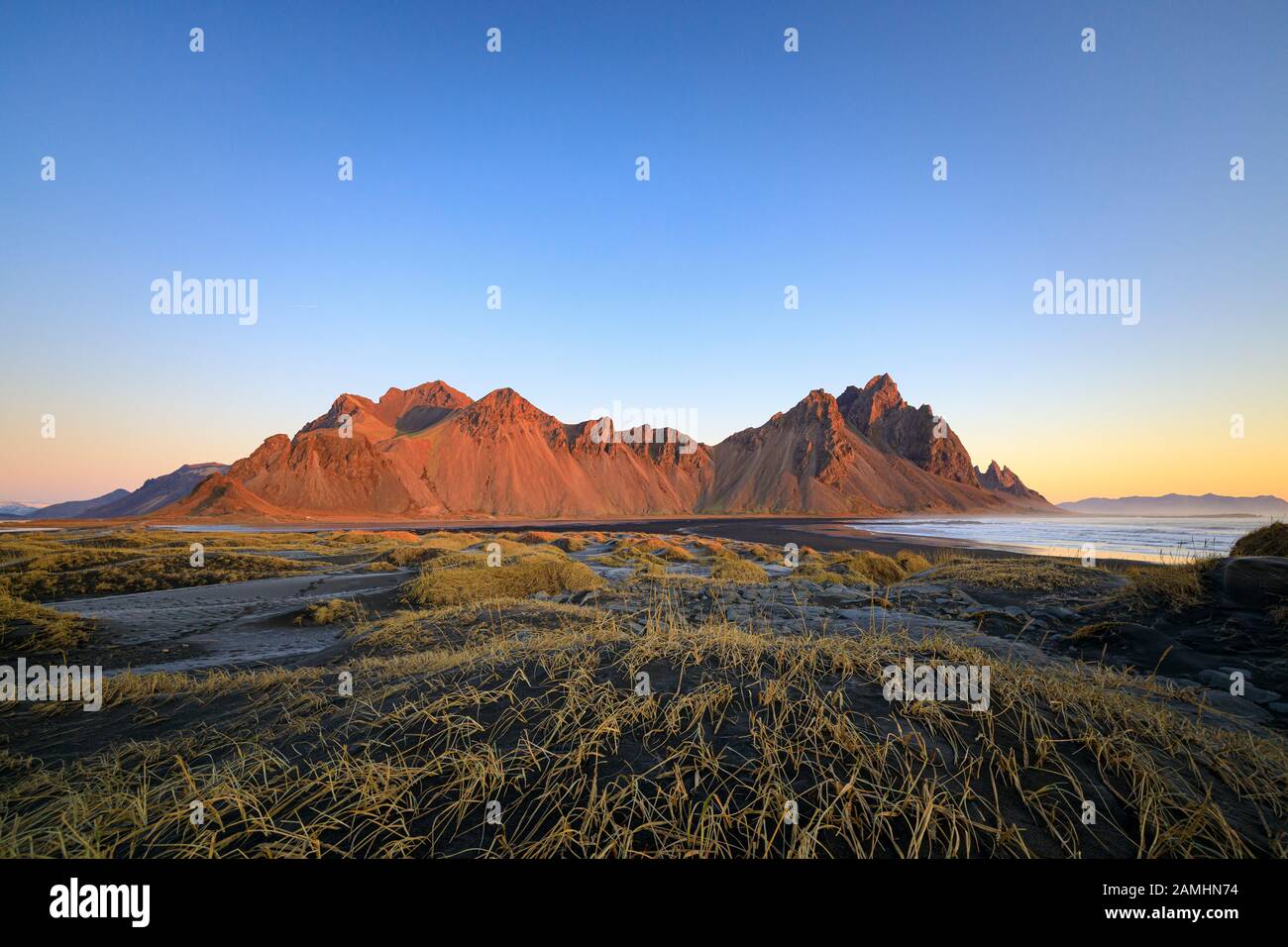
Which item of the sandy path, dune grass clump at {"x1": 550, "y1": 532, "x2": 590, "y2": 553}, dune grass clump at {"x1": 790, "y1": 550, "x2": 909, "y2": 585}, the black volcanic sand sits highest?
the sandy path

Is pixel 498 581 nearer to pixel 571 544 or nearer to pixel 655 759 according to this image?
pixel 655 759

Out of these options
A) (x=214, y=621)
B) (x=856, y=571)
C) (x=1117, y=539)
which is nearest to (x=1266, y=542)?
(x=856, y=571)

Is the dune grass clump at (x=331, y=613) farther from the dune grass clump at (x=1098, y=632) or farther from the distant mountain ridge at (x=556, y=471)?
the distant mountain ridge at (x=556, y=471)

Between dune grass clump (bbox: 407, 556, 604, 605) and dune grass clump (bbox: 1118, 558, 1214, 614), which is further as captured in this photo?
dune grass clump (bbox: 407, 556, 604, 605)

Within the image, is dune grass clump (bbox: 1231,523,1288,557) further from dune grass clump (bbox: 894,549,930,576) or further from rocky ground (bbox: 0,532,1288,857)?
dune grass clump (bbox: 894,549,930,576)

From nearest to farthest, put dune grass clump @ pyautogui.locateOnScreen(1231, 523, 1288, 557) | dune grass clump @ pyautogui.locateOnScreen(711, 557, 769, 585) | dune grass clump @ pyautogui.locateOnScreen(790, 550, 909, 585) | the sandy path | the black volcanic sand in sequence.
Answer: the sandy path → dune grass clump @ pyautogui.locateOnScreen(1231, 523, 1288, 557) → dune grass clump @ pyautogui.locateOnScreen(790, 550, 909, 585) → dune grass clump @ pyautogui.locateOnScreen(711, 557, 769, 585) → the black volcanic sand

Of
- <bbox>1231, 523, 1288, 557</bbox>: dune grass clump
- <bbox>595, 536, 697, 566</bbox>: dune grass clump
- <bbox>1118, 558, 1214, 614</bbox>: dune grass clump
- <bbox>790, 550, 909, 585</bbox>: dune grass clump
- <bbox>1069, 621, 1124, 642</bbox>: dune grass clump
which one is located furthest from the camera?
<bbox>595, 536, 697, 566</bbox>: dune grass clump

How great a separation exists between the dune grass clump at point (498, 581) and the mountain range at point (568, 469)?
83196 mm

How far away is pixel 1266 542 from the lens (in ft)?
37.2

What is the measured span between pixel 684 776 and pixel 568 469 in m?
148

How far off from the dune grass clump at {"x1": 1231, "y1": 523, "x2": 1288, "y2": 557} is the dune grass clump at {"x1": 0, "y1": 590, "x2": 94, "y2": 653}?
2527cm

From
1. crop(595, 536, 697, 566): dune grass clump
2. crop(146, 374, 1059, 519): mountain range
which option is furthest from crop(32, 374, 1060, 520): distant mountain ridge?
crop(595, 536, 697, 566): dune grass clump

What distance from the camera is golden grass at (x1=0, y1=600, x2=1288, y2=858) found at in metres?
2.31
